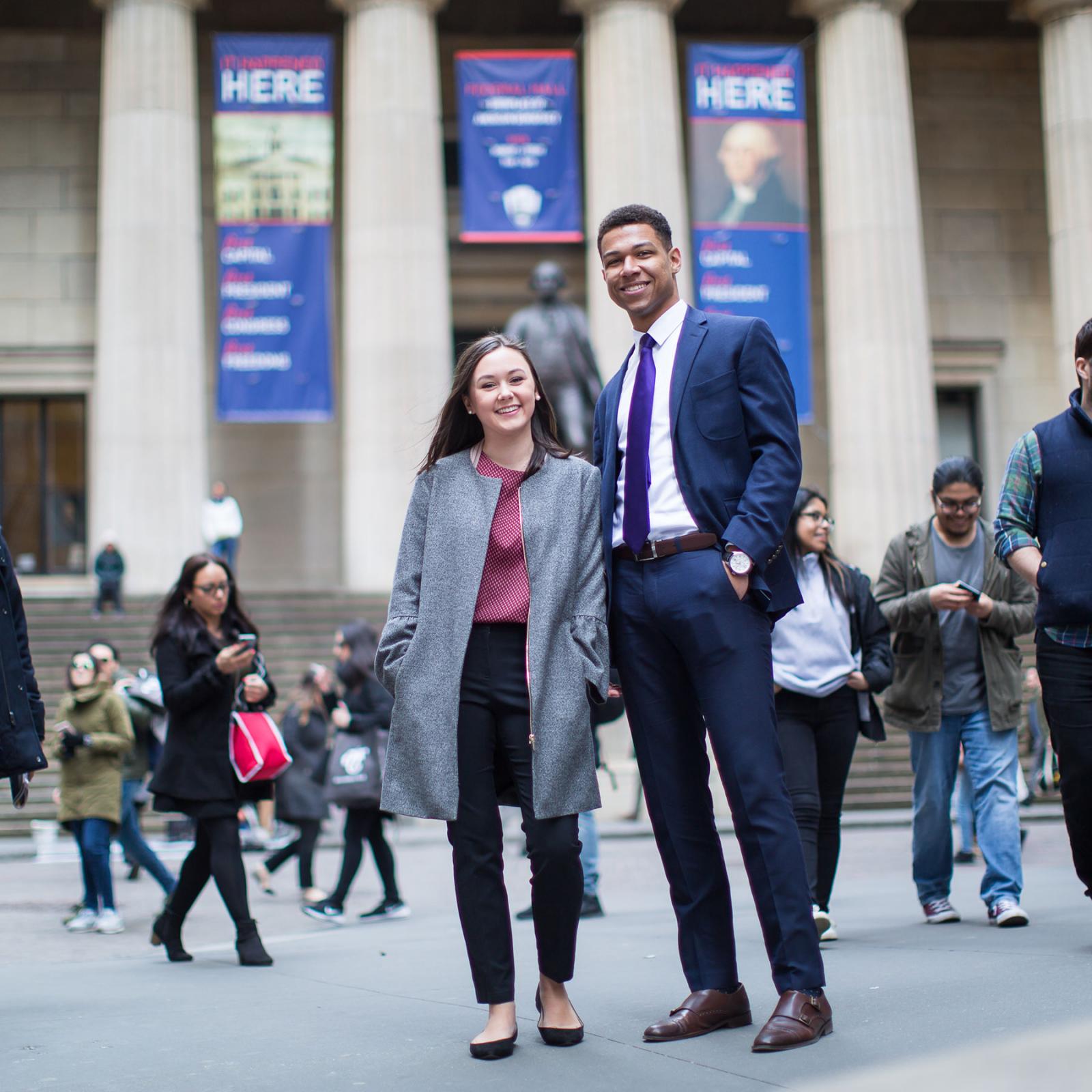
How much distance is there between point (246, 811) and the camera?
14922 millimetres

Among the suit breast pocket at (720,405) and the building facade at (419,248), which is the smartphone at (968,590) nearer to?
the suit breast pocket at (720,405)

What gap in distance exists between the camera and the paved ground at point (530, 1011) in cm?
361

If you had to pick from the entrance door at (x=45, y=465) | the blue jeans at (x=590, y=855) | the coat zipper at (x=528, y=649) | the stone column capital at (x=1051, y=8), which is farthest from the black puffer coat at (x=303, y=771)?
the stone column capital at (x=1051, y=8)

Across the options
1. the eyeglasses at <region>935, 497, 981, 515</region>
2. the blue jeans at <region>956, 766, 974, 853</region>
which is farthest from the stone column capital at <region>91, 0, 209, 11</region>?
the eyeglasses at <region>935, 497, 981, 515</region>

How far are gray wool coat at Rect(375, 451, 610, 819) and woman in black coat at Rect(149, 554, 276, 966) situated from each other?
8.04 feet

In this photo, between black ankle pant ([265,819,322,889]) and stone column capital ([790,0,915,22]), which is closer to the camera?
black ankle pant ([265,819,322,889])

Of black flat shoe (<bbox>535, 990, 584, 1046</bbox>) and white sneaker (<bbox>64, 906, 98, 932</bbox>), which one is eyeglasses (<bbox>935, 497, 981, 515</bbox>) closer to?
black flat shoe (<bbox>535, 990, 584, 1046</bbox>)

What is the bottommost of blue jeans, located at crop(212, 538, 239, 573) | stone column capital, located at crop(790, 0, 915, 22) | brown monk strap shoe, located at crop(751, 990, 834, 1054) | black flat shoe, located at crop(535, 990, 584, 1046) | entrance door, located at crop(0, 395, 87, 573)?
black flat shoe, located at crop(535, 990, 584, 1046)

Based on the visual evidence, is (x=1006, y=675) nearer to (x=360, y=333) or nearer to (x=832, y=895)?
(x=832, y=895)

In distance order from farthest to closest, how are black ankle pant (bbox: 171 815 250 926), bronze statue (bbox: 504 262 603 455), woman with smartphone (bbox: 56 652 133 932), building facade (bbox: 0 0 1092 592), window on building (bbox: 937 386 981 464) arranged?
1. window on building (bbox: 937 386 981 464)
2. building facade (bbox: 0 0 1092 592)
3. bronze statue (bbox: 504 262 603 455)
4. woman with smartphone (bbox: 56 652 133 932)
5. black ankle pant (bbox: 171 815 250 926)

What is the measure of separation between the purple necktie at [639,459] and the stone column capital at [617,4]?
21521mm

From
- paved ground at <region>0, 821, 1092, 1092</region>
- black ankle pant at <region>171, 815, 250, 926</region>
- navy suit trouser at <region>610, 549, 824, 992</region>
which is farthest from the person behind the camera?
black ankle pant at <region>171, 815, 250, 926</region>

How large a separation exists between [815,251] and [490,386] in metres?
26.0

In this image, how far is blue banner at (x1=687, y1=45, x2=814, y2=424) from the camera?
904 inches
